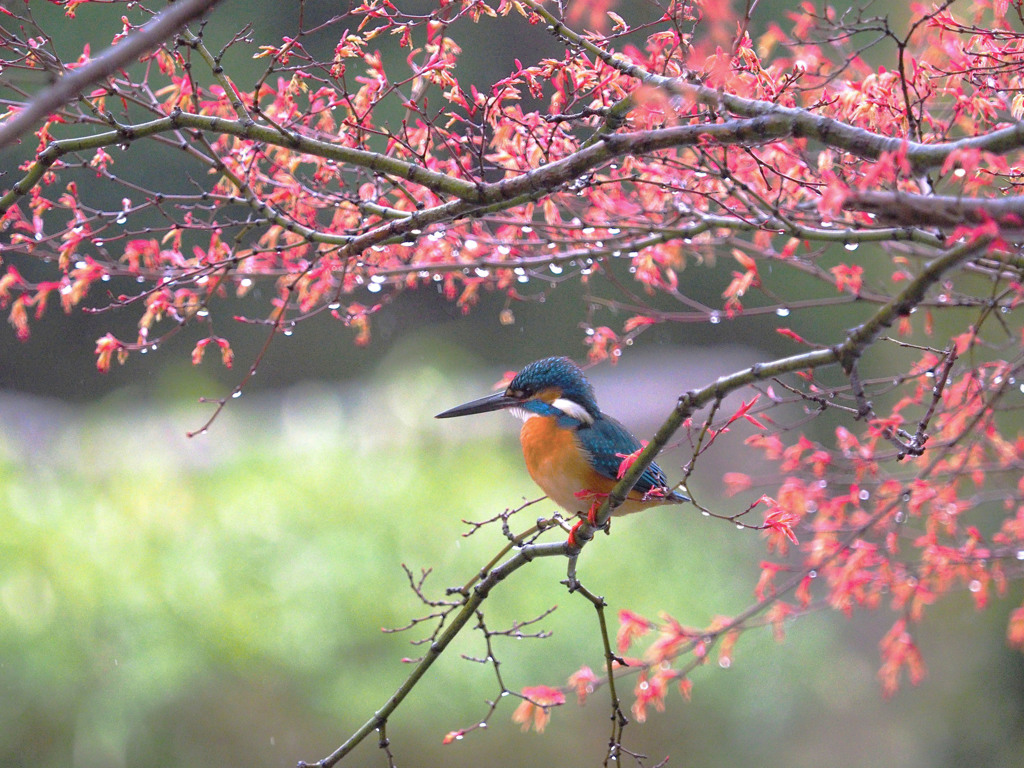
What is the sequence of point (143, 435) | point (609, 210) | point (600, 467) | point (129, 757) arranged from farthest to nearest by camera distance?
1. point (143, 435)
2. point (129, 757)
3. point (609, 210)
4. point (600, 467)

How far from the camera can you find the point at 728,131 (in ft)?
3.23

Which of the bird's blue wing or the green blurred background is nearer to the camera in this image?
the bird's blue wing

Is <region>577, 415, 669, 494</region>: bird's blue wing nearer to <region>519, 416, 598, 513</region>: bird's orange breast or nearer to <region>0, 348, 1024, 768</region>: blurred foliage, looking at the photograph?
<region>519, 416, 598, 513</region>: bird's orange breast

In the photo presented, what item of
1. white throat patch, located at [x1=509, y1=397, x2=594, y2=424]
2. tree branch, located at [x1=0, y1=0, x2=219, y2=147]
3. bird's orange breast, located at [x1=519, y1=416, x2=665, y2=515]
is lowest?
tree branch, located at [x1=0, y1=0, x2=219, y2=147]

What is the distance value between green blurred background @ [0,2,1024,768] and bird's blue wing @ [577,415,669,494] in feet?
4.07

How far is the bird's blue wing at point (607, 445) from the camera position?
1521 millimetres

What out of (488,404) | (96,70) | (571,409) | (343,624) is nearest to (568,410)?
(571,409)

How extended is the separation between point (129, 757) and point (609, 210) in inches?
77.7

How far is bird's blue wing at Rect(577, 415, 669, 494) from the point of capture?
4.99 feet

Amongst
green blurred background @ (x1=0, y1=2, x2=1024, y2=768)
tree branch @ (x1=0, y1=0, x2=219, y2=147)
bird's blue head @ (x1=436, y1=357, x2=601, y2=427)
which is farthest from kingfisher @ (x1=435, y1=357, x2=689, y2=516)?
green blurred background @ (x1=0, y1=2, x2=1024, y2=768)

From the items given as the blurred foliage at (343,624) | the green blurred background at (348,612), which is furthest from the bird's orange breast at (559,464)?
the green blurred background at (348,612)

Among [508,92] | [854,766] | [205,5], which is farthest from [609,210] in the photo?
[854,766]

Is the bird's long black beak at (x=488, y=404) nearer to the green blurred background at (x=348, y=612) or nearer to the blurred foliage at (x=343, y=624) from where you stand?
the blurred foliage at (x=343, y=624)

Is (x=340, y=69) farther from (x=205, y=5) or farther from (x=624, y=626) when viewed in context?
(x=624, y=626)
